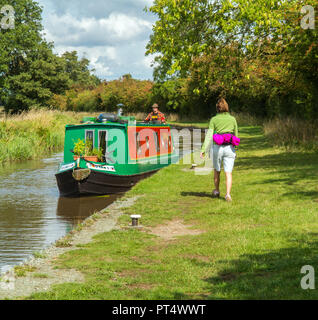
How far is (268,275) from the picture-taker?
192 inches

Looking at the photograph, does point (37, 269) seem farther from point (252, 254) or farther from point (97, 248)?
point (252, 254)

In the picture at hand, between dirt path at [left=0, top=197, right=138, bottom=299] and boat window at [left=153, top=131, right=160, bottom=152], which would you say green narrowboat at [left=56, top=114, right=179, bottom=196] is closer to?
boat window at [left=153, top=131, right=160, bottom=152]

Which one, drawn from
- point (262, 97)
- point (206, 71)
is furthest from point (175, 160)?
point (262, 97)

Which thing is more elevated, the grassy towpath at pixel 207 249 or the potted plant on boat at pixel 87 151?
the potted plant on boat at pixel 87 151

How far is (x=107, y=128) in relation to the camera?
44.9ft

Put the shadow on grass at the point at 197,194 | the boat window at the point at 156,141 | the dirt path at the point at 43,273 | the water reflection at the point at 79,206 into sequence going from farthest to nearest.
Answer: the boat window at the point at 156,141 → the water reflection at the point at 79,206 → the shadow on grass at the point at 197,194 → the dirt path at the point at 43,273

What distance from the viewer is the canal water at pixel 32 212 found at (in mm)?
8352

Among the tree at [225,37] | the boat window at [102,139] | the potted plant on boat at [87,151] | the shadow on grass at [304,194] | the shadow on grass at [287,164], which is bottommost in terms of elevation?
the shadow on grass at [304,194]

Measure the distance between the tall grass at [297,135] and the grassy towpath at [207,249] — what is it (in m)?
6.91

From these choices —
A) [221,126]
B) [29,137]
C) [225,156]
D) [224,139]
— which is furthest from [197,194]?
[29,137]

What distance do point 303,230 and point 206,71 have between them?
11.1 metres

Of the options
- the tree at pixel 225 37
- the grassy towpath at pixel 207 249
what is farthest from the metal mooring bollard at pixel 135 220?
the tree at pixel 225 37

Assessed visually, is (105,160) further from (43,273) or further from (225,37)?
(43,273)

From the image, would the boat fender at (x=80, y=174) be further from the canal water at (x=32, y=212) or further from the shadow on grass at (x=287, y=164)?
the shadow on grass at (x=287, y=164)
